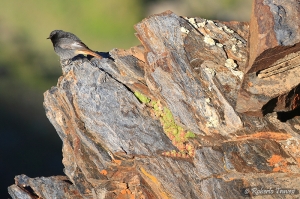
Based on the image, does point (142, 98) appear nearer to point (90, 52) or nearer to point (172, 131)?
point (172, 131)

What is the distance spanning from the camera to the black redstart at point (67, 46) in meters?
14.2

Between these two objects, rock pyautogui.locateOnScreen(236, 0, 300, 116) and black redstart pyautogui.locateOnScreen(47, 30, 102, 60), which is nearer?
rock pyautogui.locateOnScreen(236, 0, 300, 116)

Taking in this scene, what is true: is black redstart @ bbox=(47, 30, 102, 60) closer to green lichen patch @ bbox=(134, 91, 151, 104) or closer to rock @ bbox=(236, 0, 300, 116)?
green lichen patch @ bbox=(134, 91, 151, 104)

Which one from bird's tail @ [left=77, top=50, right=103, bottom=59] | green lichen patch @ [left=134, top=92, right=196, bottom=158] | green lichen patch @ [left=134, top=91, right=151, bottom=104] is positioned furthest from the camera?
bird's tail @ [left=77, top=50, right=103, bottom=59]

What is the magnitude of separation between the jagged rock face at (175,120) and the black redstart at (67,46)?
415 millimetres

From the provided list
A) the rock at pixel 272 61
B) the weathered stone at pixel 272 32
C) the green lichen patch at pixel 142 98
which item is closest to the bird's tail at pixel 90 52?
the green lichen patch at pixel 142 98

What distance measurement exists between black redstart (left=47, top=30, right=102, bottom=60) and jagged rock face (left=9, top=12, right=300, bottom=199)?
41 centimetres

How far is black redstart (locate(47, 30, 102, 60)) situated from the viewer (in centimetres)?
1425

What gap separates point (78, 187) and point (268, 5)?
819 cm

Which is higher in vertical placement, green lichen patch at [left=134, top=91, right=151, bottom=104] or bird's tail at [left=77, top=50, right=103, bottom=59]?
bird's tail at [left=77, top=50, right=103, bottom=59]

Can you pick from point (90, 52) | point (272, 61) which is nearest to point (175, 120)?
point (272, 61)

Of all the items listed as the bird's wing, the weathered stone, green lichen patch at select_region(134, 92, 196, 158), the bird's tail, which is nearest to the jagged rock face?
green lichen patch at select_region(134, 92, 196, 158)

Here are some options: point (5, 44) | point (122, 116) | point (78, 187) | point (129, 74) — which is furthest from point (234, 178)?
point (5, 44)

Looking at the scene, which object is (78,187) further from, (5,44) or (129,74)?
(5,44)
